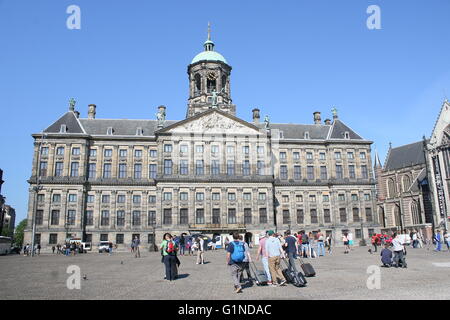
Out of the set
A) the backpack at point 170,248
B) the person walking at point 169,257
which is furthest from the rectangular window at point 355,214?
the backpack at point 170,248

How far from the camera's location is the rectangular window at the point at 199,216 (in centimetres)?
4885

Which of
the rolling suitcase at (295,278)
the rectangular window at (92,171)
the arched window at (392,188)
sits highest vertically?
the rectangular window at (92,171)

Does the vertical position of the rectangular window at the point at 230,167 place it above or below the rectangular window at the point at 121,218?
above

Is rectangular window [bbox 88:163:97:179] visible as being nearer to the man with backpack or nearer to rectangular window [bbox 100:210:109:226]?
rectangular window [bbox 100:210:109:226]

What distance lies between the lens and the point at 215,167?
51.2m

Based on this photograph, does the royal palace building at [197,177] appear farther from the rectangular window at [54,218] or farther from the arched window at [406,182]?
the arched window at [406,182]

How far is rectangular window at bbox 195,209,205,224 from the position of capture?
48.8 meters

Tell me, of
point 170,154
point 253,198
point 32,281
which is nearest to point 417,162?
point 253,198

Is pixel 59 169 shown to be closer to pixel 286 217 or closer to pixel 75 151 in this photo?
pixel 75 151

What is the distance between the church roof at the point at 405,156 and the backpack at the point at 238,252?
67917 mm

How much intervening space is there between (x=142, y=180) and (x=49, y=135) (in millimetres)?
14778

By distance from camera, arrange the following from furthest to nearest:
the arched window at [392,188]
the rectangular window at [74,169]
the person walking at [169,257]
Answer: the arched window at [392,188]
the rectangular window at [74,169]
the person walking at [169,257]

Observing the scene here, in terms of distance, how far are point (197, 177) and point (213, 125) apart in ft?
26.6

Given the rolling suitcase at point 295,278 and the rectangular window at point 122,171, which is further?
the rectangular window at point 122,171
